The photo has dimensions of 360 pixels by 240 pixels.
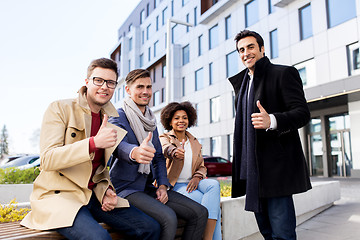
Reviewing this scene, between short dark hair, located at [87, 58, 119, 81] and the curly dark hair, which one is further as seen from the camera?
the curly dark hair

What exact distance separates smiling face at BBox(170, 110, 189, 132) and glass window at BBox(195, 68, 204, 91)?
2447 cm

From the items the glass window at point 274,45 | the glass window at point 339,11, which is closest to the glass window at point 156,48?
the glass window at point 274,45

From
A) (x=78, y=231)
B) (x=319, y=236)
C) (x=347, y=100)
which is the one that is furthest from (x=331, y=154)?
(x=78, y=231)

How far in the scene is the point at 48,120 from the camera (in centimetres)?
248

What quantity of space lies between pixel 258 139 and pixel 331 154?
1785 cm

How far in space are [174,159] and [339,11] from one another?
1643 centimetres

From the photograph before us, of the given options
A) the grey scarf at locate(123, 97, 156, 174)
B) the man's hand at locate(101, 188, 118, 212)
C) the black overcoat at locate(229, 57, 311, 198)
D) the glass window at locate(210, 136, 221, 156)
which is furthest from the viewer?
the glass window at locate(210, 136, 221, 156)

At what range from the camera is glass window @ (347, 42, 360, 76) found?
15.6 metres

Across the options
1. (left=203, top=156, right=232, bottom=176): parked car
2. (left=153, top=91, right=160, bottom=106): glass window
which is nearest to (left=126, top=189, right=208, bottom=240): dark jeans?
(left=203, top=156, right=232, bottom=176): parked car

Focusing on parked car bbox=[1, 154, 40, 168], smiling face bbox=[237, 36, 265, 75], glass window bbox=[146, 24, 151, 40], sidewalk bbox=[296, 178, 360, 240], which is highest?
glass window bbox=[146, 24, 151, 40]

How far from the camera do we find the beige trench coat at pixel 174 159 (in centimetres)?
383

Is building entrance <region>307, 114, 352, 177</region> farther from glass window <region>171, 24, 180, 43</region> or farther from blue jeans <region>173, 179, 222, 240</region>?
glass window <region>171, 24, 180, 43</region>

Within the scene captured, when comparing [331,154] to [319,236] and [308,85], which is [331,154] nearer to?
[308,85]

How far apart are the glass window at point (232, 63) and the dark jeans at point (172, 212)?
2152 centimetres
